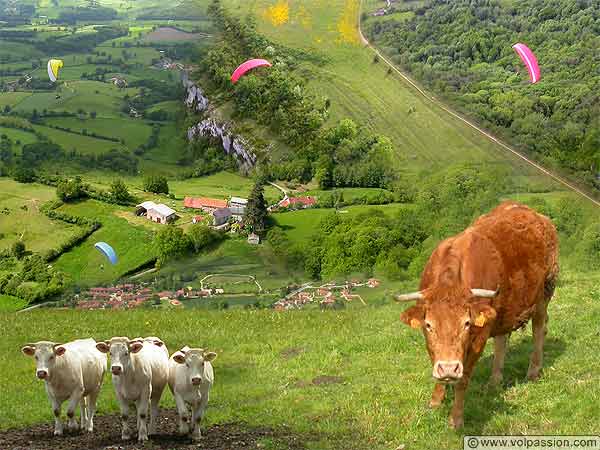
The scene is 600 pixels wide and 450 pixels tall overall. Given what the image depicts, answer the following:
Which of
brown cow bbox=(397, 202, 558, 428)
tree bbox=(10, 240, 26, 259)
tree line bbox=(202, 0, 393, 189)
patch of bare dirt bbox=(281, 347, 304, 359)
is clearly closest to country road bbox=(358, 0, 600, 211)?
tree line bbox=(202, 0, 393, 189)

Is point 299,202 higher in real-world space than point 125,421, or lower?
lower

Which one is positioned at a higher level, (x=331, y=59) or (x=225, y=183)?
(x=331, y=59)

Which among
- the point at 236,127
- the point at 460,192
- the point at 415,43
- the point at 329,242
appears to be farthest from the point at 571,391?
the point at 415,43

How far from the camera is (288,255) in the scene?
36938 mm

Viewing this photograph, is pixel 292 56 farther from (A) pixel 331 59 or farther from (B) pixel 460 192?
(B) pixel 460 192

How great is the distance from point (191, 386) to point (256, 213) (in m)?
24.8

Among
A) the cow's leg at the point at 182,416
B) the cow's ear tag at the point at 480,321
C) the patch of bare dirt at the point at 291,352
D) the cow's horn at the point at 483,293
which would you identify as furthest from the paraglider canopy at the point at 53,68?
the cow's ear tag at the point at 480,321

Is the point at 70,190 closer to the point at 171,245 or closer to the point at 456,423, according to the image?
the point at 171,245

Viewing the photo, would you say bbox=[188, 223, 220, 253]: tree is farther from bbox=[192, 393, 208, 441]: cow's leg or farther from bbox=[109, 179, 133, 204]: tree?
bbox=[192, 393, 208, 441]: cow's leg

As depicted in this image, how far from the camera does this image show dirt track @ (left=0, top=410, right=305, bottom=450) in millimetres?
12672

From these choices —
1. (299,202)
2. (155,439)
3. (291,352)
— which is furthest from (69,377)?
(299,202)

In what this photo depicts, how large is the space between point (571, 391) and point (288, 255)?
24.4 meters

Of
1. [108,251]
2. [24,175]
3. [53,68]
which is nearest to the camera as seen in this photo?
[108,251]

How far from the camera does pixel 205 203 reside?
3950cm
